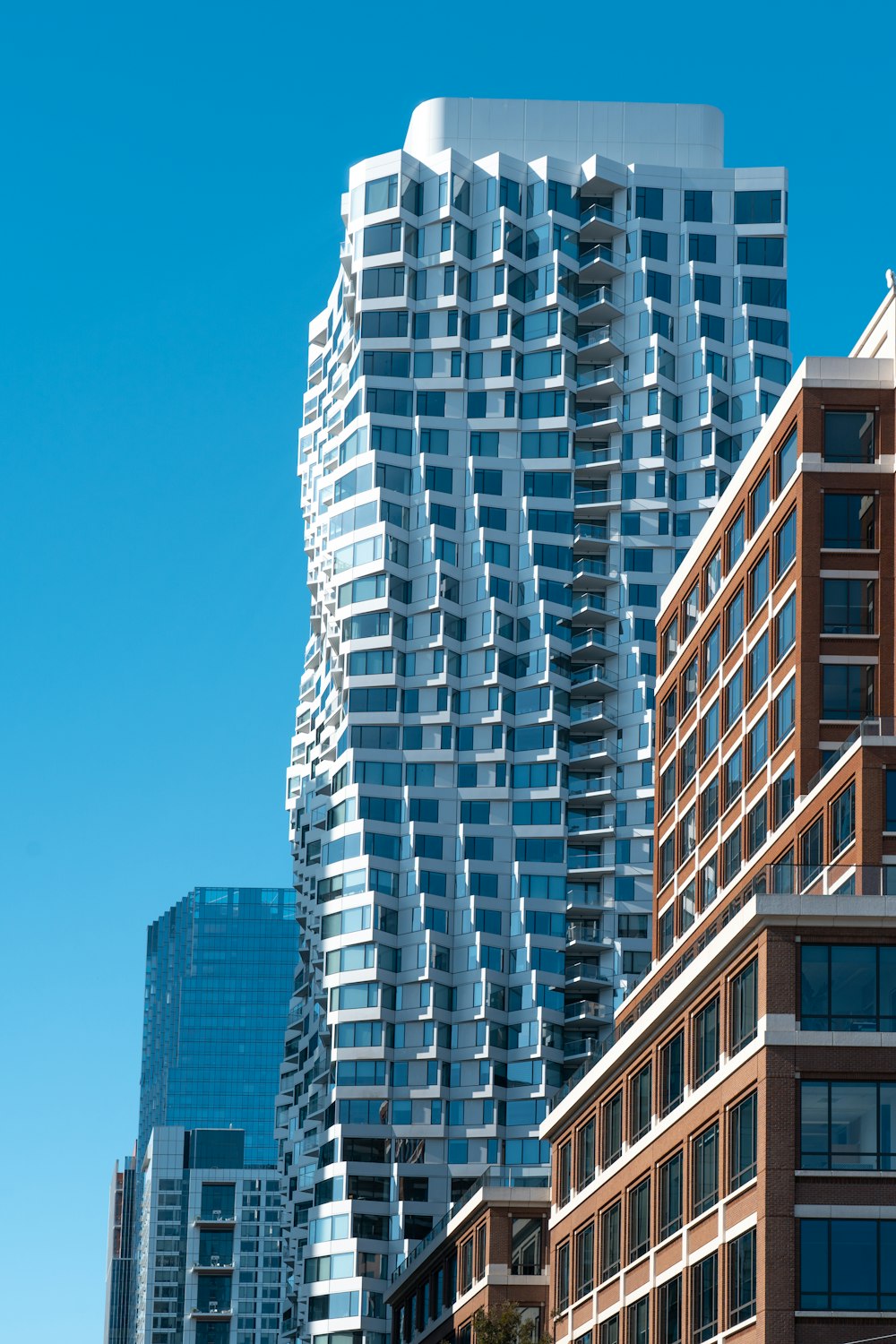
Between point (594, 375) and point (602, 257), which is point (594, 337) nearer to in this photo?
point (594, 375)

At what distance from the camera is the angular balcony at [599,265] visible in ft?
593

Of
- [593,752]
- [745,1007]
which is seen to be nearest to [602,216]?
[593,752]

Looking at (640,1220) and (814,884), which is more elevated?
(814,884)

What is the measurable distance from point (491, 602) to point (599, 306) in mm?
24212

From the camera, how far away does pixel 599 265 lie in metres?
180

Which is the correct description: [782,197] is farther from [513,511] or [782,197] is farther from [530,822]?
[530,822]

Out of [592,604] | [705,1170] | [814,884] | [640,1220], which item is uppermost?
[592,604]

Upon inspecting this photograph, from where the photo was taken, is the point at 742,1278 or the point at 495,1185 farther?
the point at 495,1185

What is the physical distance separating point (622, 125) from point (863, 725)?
367ft

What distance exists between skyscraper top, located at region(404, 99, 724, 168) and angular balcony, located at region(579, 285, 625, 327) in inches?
478

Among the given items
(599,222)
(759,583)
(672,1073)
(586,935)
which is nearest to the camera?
(672,1073)

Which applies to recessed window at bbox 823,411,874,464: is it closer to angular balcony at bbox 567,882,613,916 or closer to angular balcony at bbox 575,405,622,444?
angular balcony at bbox 567,882,613,916

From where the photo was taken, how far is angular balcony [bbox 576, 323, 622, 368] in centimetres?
18000

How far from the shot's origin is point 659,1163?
82.0 meters
